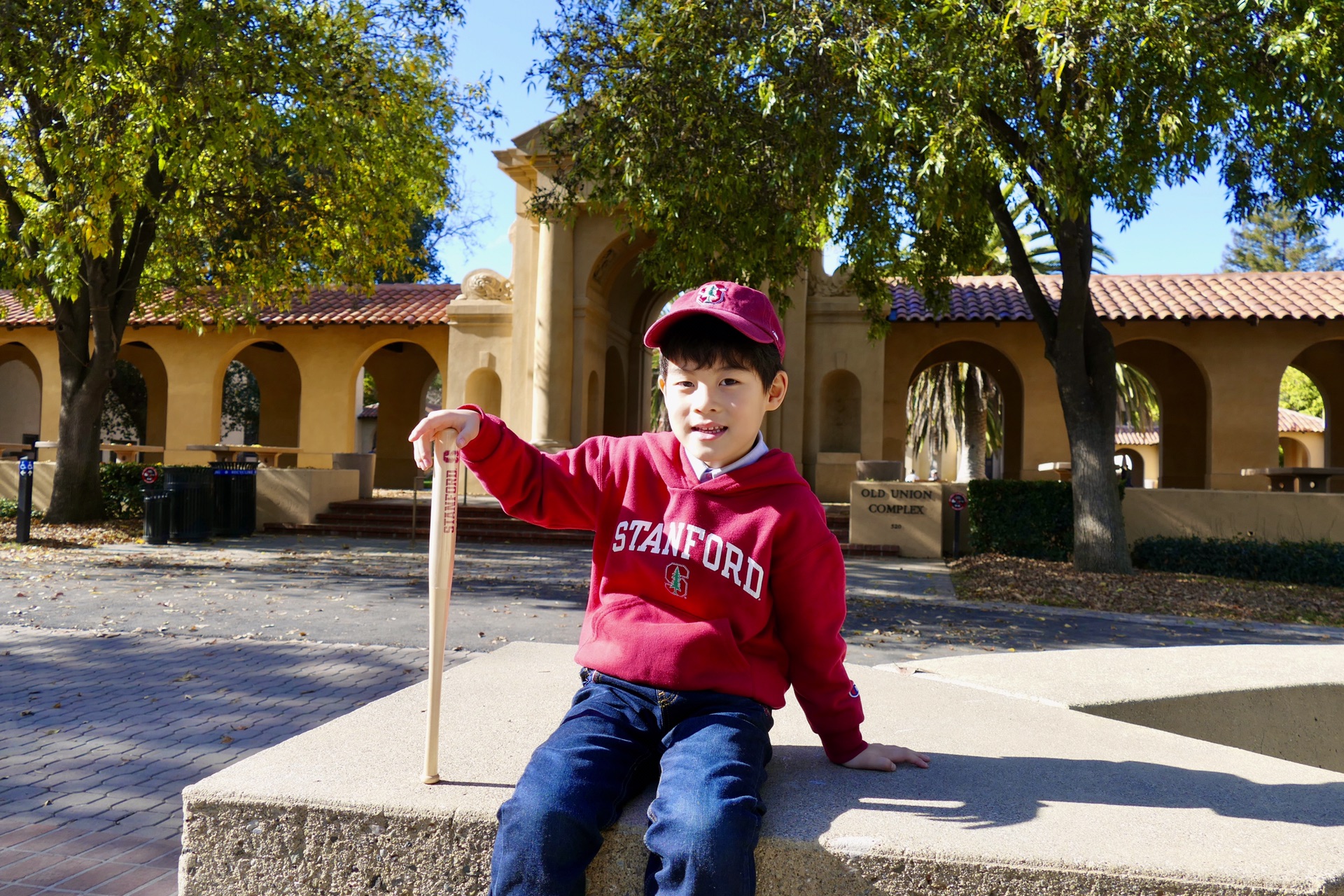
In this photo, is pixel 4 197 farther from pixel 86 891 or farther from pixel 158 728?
pixel 86 891

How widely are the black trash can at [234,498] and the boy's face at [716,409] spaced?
13811 millimetres

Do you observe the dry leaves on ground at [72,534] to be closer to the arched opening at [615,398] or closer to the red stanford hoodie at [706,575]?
the arched opening at [615,398]

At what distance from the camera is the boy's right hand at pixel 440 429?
7.22 feet

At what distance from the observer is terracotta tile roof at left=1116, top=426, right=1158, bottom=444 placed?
35.5 m

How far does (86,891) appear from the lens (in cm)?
266

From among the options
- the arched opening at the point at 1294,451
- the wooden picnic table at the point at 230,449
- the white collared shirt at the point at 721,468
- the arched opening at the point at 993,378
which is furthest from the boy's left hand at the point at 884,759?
the arched opening at the point at 1294,451

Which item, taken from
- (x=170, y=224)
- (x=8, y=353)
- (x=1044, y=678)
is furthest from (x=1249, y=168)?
(x=8, y=353)

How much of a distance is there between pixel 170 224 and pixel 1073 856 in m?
15.3

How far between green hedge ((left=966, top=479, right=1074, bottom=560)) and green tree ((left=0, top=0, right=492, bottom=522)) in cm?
1024

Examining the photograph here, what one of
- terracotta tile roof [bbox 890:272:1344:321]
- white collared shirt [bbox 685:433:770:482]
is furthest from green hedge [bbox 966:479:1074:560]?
white collared shirt [bbox 685:433:770:482]

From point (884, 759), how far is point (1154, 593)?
31.3ft

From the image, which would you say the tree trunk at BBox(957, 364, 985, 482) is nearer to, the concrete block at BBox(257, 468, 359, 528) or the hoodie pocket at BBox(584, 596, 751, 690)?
the concrete block at BBox(257, 468, 359, 528)

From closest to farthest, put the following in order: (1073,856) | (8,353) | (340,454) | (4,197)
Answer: (1073,856), (4,197), (340,454), (8,353)

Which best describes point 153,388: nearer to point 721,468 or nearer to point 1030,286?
point 1030,286
